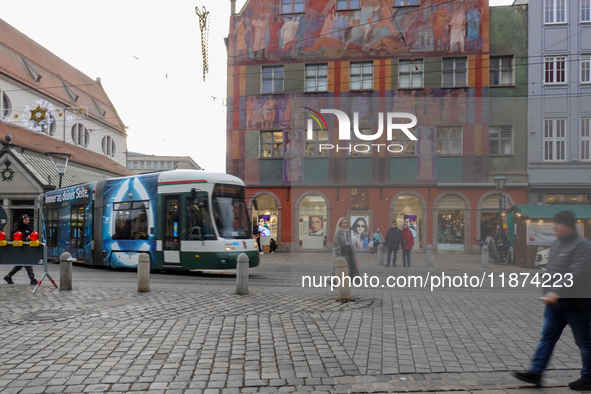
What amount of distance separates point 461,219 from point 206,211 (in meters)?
7.28

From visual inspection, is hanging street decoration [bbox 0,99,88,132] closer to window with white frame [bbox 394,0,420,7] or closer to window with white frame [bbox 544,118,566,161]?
window with white frame [bbox 394,0,420,7]

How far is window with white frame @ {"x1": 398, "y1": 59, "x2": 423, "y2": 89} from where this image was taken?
59.0ft

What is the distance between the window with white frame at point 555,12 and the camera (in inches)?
797

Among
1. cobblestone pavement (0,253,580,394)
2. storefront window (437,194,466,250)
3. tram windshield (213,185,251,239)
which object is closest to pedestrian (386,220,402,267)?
storefront window (437,194,466,250)

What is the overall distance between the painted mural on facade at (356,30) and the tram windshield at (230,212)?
952 centimetres

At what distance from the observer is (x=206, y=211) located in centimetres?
1470

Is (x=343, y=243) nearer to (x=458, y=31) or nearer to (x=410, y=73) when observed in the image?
(x=458, y=31)

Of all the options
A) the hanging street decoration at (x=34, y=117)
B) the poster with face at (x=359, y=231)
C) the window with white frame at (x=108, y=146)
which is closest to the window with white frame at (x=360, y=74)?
the poster with face at (x=359, y=231)

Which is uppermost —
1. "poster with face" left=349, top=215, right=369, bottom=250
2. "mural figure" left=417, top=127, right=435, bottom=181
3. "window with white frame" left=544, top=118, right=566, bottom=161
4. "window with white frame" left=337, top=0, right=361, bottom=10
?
"window with white frame" left=337, top=0, right=361, bottom=10

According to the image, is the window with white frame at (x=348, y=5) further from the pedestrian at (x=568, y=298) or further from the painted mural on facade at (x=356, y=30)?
the pedestrian at (x=568, y=298)

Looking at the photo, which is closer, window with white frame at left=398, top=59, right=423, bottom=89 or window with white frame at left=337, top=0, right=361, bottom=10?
window with white frame at left=398, top=59, right=423, bottom=89

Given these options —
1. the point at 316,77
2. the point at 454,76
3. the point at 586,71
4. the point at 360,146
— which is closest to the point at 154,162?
the point at 316,77

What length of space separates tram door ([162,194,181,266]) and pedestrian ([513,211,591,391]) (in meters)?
11.6

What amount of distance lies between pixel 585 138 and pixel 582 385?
747 centimetres
